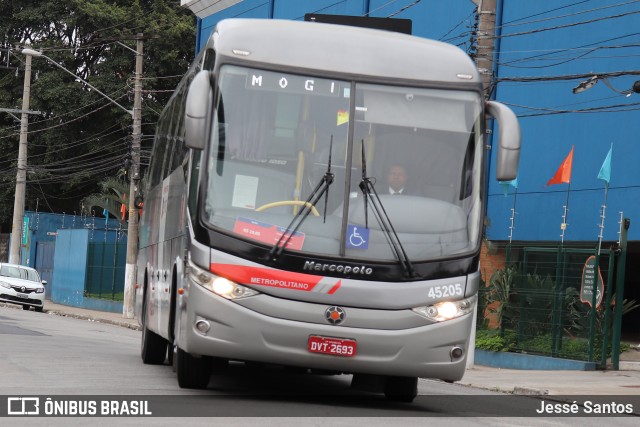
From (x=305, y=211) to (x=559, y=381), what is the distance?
8431mm

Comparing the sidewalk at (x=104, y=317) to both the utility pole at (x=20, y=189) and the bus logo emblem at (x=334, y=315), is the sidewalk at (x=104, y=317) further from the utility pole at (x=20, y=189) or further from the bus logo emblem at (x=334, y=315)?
the bus logo emblem at (x=334, y=315)

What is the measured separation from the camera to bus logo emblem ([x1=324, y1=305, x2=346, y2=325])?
10750 mm

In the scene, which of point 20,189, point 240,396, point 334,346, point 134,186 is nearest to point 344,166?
point 334,346

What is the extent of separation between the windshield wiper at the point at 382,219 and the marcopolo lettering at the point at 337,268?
0.32 metres

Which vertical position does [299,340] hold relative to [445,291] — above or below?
below

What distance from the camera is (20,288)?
38875mm

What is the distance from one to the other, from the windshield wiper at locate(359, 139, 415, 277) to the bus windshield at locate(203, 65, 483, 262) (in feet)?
0.04

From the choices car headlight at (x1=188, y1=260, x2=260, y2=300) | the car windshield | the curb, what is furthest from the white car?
car headlight at (x1=188, y1=260, x2=260, y2=300)

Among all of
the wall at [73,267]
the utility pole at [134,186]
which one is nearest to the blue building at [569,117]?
the utility pole at [134,186]

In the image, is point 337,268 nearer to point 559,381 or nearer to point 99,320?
point 559,381

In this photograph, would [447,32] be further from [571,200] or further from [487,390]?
[487,390]

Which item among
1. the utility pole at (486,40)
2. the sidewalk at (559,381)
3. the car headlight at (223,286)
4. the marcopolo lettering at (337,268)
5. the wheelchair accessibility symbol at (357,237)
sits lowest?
the sidewalk at (559,381)

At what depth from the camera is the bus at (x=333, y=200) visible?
10.8m

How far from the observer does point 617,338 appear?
20312 millimetres
